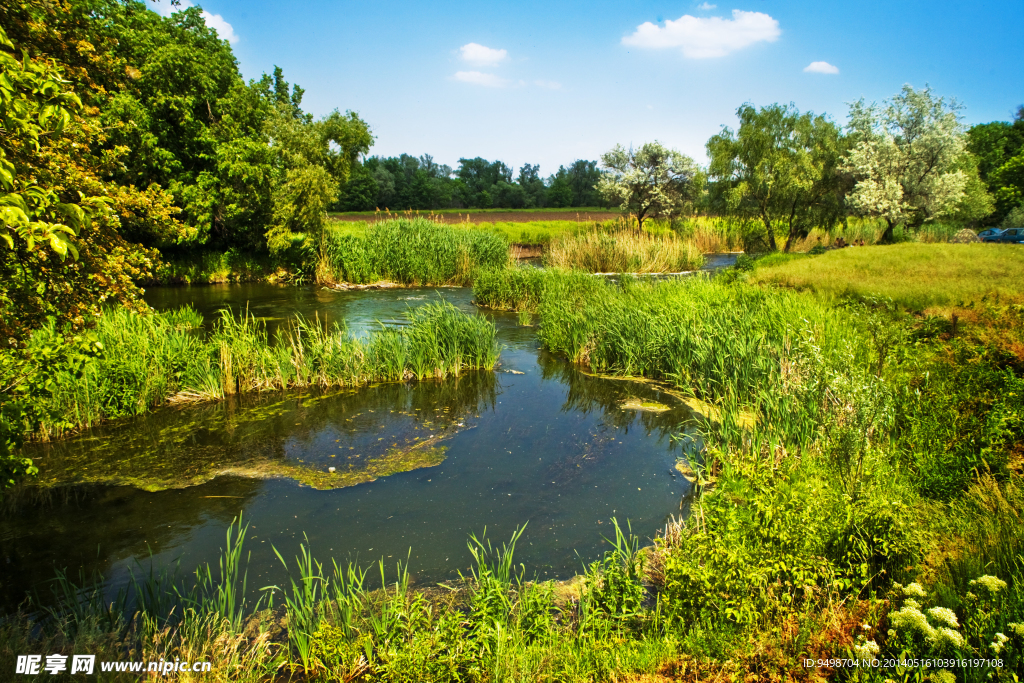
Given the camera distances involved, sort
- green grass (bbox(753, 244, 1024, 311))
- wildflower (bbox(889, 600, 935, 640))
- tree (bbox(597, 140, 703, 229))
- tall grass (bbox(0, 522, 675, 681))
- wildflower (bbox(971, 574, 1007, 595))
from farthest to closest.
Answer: tree (bbox(597, 140, 703, 229)), green grass (bbox(753, 244, 1024, 311)), tall grass (bbox(0, 522, 675, 681)), wildflower (bbox(971, 574, 1007, 595)), wildflower (bbox(889, 600, 935, 640))

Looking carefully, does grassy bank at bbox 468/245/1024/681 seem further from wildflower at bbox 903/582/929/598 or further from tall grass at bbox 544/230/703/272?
tall grass at bbox 544/230/703/272

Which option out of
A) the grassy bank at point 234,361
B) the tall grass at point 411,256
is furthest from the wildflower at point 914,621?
the tall grass at point 411,256

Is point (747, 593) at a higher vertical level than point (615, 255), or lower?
lower

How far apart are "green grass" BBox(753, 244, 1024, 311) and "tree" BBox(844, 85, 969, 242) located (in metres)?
6.11

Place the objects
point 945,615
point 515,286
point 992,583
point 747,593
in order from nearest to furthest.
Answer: point 945,615, point 992,583, point 747,593, point 515,286

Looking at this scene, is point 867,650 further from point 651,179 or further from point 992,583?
point 651,179

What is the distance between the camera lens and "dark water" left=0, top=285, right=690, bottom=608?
17.1 ft

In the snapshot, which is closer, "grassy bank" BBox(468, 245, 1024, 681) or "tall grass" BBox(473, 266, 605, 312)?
"grassy bank" BBox(468, 245, 1024, 681)

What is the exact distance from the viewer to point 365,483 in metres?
6.61

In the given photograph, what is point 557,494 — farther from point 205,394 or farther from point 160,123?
point 160,123

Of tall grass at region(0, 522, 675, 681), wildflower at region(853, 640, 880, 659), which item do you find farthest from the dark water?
wildflower at region(853, 640, 880, 659)

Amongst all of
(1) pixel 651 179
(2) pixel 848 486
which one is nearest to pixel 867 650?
(2) pixel 848 486

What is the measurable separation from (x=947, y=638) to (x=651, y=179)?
3276 centimetres

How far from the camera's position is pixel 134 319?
10023 millimetres
